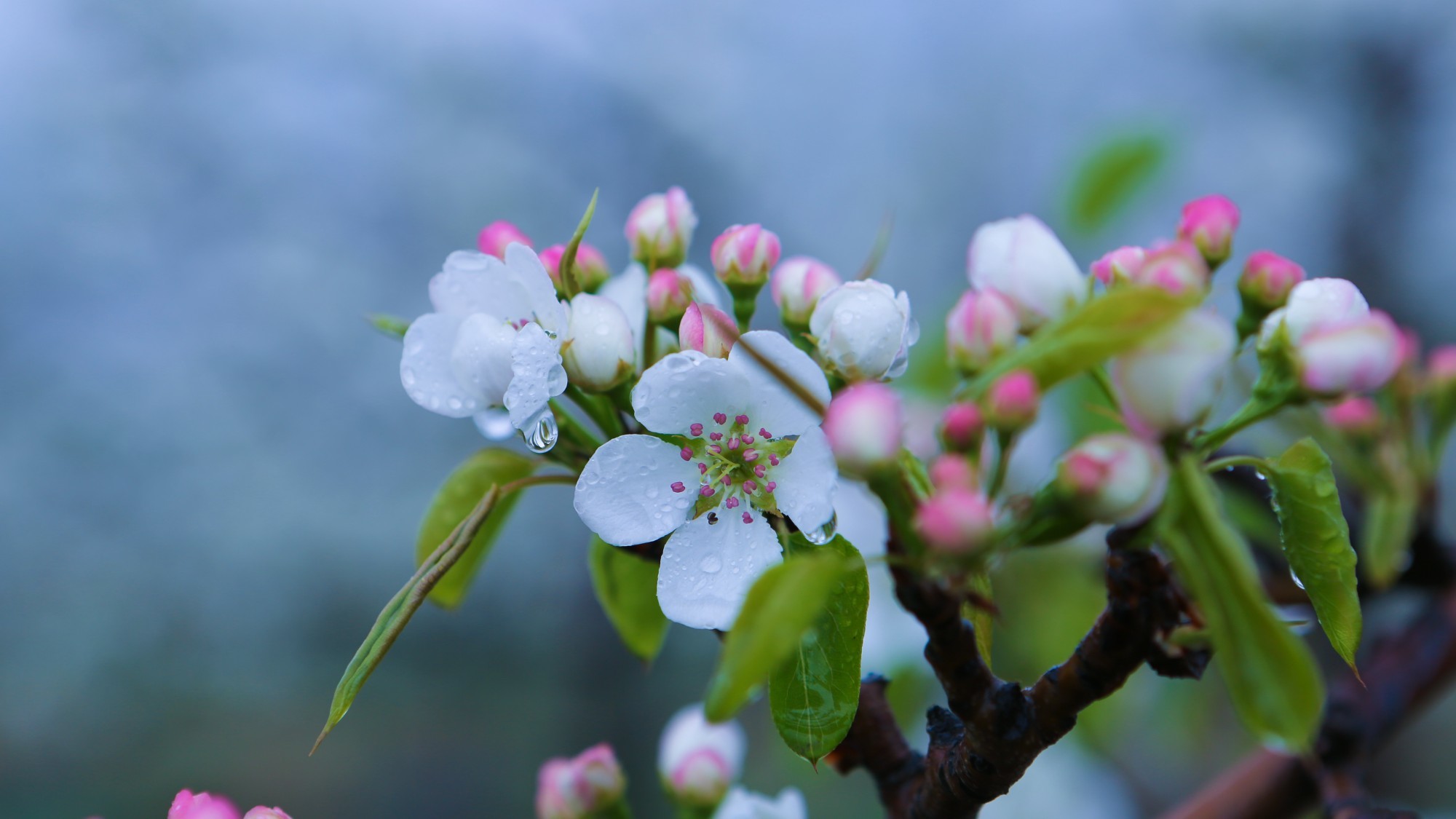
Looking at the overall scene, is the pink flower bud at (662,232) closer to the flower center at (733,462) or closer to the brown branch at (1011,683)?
the flower center at (733,462)

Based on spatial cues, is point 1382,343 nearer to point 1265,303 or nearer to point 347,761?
point 1265,303

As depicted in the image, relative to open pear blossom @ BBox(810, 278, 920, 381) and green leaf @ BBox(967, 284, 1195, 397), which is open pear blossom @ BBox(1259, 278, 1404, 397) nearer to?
green leaf @ BBox(967, 284, 1195, 397)

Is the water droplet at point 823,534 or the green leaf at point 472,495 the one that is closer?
the water droplet at point 823,534

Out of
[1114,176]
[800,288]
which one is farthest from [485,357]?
[1114,176]

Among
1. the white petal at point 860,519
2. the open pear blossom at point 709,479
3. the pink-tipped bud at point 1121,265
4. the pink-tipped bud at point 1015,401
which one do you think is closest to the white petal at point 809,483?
the open pear blossom at point 709,479

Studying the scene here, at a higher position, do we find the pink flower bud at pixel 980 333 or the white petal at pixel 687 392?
the pink flower bud at pixel 980 333

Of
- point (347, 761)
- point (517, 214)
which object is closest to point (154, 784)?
point (347, 761)
